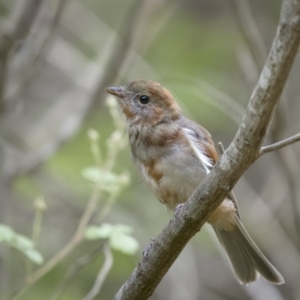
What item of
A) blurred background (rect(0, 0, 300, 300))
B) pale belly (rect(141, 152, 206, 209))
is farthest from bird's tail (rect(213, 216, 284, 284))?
blurred background (rect(0, 0, 300, 300))

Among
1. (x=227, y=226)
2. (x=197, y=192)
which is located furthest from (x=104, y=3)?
(x=197, y=192)

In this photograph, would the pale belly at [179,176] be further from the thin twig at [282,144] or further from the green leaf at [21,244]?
the thin twig at [282,144]

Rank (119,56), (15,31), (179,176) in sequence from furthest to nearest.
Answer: (119,56) → (15,31) → (179,176)

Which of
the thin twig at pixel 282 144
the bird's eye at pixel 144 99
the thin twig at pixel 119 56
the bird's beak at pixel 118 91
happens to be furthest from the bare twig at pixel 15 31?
the thin twig at pixel 282 144

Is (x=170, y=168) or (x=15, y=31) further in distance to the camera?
(x=15, y=31)

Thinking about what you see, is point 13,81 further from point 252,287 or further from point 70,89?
point 252,287

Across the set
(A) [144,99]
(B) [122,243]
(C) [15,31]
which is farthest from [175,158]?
(C) [15,31]

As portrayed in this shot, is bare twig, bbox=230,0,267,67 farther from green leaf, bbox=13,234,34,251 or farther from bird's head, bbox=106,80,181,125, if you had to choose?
green leaf, bbox=13,234,34,251

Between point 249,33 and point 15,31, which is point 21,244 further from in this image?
point 249,33

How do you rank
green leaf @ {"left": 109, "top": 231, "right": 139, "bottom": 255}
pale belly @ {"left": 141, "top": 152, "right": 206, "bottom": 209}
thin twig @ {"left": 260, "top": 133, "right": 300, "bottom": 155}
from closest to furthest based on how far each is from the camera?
thin twig @ {"left": 260, "top": 133, "right": 300, "bottom": 155}, green leaf @ {"left": 109, "top": 231, "right": 139, "bottom": 255}, pale belly @ {"left": 141, "top": 152, "right": 206, "bottom": 209}
